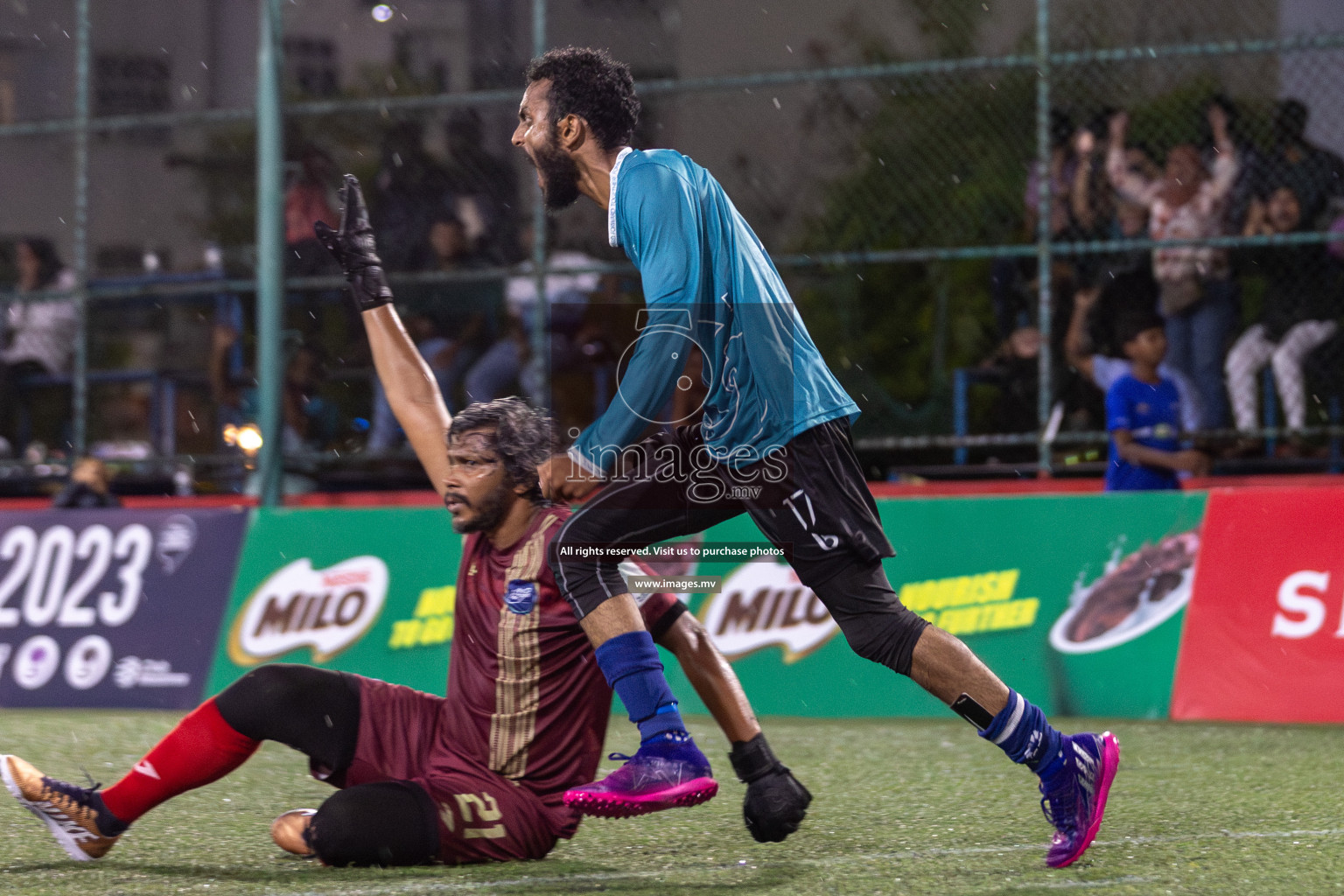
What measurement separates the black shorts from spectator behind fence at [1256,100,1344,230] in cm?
628

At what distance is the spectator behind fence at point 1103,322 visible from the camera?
31.6 feet

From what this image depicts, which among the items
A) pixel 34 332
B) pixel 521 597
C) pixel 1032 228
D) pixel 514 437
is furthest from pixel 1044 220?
pixel 34 332

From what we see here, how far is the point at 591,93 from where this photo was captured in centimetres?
407

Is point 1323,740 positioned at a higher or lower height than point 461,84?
lower

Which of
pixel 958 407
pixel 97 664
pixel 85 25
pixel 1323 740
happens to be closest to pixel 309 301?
pixel 85 25

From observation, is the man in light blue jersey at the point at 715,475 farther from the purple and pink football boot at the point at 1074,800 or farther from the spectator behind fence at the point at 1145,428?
the spectator behind fence at the point at 1145,428

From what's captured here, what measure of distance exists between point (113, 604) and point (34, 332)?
3.94 meters

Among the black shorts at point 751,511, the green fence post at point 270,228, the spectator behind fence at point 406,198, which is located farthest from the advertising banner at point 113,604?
the black shorts at point 751,511

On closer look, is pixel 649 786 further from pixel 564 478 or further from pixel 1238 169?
pixel 1238 169

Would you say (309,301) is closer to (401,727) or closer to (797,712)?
(797,712)

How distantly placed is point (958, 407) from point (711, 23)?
12.0ft

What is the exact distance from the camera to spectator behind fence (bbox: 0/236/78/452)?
11.6 metres

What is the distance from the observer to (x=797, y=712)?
7770 millimetres

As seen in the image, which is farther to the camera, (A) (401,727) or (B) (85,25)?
(B) (85,25)
